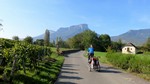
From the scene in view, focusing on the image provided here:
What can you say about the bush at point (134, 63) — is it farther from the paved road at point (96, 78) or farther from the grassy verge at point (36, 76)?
the grassy verge at point (36, 76)

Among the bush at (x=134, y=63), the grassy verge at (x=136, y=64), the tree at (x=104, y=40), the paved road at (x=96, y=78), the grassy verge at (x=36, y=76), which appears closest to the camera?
the grassy verge at (x=36, y=76)

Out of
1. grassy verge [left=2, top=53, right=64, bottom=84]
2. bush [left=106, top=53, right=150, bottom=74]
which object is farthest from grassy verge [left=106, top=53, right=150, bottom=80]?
grassy verge [left=2, top=53, right=64, bottom=84]

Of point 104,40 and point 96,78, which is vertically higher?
point 104,40

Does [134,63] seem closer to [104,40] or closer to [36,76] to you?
[36,76]

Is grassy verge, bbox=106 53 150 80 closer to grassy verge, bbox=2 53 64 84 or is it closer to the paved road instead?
the paved road

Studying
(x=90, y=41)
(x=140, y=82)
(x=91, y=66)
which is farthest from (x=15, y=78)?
(x=90, y=41)

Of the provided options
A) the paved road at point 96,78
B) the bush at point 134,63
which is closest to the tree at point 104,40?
the bush at point 134,63

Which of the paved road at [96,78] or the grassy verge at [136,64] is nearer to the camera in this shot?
the paved road at [96,78]

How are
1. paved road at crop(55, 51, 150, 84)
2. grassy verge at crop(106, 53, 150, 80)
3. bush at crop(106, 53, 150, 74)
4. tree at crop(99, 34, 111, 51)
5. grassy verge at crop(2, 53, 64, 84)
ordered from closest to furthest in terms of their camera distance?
grassy verge at crop(2, 53, 64, 84) → paved road at crop(55, 51, 150, 84) → grassy verge at crop(106, 53, 150, 80) → bush at crop(106, 53, 150, 74) → tree at crop(99, 34, 111, 51)

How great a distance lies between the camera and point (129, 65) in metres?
23.4

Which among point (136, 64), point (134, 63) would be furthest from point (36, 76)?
point (134, 63)

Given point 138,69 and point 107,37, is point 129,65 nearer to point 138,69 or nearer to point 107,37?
point 138,69

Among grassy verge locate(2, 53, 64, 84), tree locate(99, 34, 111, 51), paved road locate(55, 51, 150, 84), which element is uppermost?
tree locate(99, 34, 111, 51)

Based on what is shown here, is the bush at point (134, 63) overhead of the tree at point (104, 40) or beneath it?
beneath
